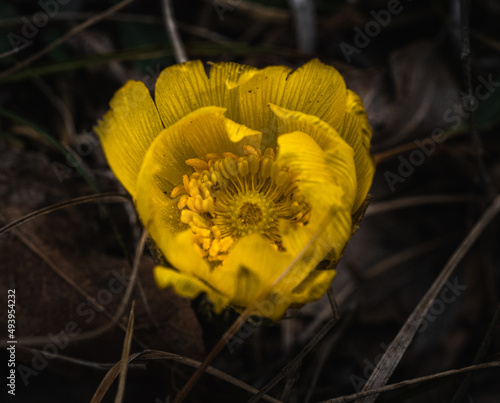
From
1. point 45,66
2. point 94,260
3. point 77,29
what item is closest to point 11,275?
point 94,260

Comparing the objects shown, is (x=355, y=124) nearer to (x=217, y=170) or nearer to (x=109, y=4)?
(x=217, y=170)

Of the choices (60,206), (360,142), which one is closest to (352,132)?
(360,142)

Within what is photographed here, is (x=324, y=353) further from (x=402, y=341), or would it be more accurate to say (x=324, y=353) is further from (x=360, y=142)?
(x=360, y=142)

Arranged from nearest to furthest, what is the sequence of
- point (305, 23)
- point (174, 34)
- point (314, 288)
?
point (314, 288), point (174, 34), point (305, 23)

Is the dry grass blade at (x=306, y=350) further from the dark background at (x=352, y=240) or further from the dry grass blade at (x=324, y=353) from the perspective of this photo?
the dry grass blade at (x=324, y=353)

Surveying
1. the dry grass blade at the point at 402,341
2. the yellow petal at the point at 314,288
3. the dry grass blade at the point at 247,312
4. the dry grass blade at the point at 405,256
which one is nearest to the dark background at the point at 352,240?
the dry grass blade at the point at 405,256

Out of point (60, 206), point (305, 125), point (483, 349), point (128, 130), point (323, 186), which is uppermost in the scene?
point (128, 130)

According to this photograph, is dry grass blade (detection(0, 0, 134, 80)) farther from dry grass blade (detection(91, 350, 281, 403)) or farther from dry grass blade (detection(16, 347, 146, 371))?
dry grass blade (detection(91, 350, 281, 403))

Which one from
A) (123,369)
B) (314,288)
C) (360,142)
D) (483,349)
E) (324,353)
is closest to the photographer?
(314,288)

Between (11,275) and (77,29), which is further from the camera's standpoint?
(77,29)
